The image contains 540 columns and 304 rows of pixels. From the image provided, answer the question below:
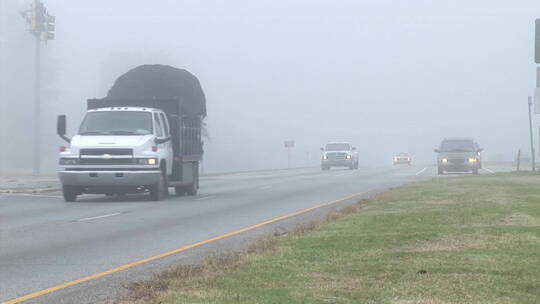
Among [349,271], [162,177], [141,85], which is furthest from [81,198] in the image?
[349,271]

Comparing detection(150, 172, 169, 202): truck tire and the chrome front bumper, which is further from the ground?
the chrome front bumper

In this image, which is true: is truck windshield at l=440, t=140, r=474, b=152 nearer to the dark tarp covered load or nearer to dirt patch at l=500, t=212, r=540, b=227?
the dark tarp covered load

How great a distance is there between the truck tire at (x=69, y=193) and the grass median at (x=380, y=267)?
10619 millimetres

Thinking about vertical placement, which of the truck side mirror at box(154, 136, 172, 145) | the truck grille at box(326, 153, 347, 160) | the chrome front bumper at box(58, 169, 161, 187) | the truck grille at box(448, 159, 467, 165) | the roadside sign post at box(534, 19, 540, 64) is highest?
the roadside sign post at box(534, 19, 540, 64)

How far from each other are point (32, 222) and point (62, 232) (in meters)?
2.50

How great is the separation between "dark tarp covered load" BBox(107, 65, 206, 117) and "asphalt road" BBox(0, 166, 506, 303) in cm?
579

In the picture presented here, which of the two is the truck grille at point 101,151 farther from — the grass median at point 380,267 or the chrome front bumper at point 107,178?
the grass median at point 380,267

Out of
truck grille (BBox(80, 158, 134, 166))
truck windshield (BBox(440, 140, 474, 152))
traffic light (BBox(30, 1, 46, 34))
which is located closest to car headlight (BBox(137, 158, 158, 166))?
truck grille (BBox(80, 158, 134, 166))

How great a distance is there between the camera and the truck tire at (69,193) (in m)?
23.9

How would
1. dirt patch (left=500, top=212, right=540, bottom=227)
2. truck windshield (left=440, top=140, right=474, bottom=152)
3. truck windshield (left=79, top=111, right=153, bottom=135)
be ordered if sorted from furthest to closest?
truck windshield (left=440, top=140, right=474, bottom=152), truck windshield (left=79, top=111, right=153, bottom=135), dirt patch (left=500, top=212, right=540, bottom=227)

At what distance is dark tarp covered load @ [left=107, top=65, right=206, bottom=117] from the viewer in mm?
31719

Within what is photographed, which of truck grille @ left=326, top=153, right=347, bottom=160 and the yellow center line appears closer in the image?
the yellow center line

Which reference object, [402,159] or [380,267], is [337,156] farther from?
[380,267]

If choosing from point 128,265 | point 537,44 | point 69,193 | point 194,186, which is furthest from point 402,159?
point 128,265
